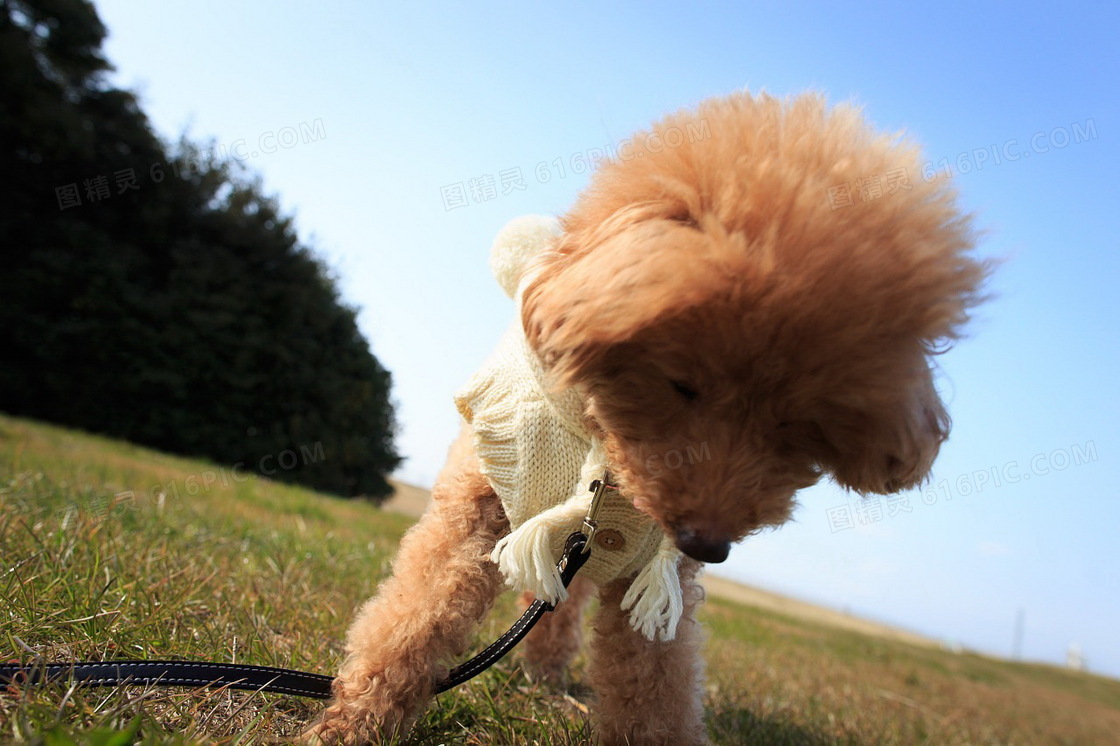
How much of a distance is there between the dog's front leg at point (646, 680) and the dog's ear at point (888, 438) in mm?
614

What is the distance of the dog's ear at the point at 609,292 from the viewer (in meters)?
1.50

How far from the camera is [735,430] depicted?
1.58 meters

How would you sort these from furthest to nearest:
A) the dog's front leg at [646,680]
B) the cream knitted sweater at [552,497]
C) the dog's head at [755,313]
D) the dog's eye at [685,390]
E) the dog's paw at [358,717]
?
the dog's front leg at [646,680]
the cream knitted sweater at [552,497]
the dog's paw at [358,717]
the dog's eye at [685,390]
the dog's head at [755,313]

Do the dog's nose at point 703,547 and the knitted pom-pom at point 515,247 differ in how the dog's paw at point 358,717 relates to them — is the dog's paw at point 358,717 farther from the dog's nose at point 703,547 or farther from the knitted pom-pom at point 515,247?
the knitted pom-pom at point 515,247

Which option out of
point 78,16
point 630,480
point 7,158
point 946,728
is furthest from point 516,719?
point 78,16

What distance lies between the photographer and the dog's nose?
1.52m

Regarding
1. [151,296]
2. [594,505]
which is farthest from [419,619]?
[151,296]

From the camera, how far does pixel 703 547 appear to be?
152 cm

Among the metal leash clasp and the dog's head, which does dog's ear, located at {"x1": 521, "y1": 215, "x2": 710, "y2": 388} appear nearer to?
the dog's head

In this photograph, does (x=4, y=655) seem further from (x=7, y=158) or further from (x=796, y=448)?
(x=7, y=158)

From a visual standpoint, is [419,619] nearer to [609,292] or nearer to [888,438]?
[609,292]

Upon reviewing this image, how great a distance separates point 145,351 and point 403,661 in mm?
17871

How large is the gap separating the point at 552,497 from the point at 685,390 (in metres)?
0.61

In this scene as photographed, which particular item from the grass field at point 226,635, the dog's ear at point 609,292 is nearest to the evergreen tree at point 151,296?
the grass field at point 226,635
